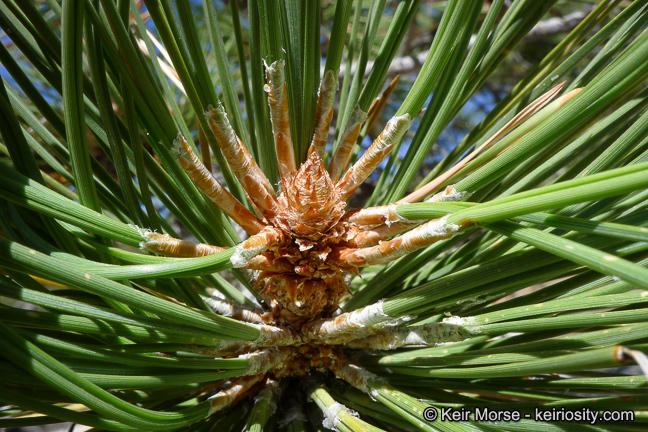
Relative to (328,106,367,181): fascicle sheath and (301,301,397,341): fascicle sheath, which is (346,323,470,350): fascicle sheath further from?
(328,106,367,181): fascicle sheath

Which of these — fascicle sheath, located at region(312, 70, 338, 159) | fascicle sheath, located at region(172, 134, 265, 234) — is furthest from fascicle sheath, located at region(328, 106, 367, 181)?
fascicle sheath, located at region(172, 134, 265, 234)

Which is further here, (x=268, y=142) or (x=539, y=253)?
(x=268, y=142)

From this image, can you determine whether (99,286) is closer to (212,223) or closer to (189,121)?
(212,223)

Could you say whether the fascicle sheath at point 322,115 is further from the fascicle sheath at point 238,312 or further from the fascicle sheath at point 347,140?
the fascicle sheath at point 238,312

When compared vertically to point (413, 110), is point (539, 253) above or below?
below

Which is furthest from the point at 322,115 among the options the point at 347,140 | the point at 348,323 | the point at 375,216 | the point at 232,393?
the point at 232,393

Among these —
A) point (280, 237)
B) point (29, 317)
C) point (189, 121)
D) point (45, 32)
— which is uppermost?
point (189, 121)

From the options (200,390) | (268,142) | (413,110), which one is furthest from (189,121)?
(413,110)

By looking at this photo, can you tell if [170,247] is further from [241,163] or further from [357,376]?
[357,376]
